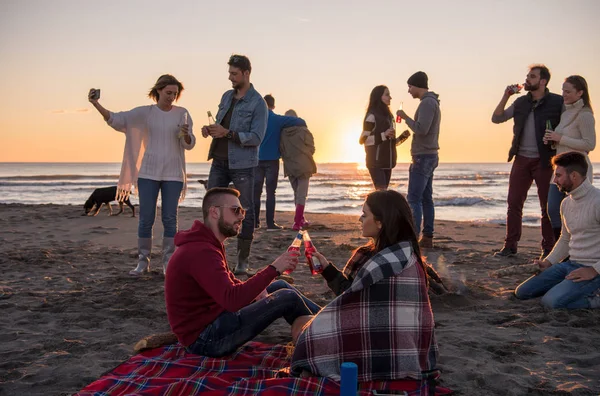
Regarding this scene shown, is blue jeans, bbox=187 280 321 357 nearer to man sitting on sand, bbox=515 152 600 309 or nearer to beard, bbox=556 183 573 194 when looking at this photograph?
man sitting on sand, bbox=515 152 600 309

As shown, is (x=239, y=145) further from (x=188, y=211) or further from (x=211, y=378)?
(x=188, y=211)

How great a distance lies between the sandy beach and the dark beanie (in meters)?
2.35

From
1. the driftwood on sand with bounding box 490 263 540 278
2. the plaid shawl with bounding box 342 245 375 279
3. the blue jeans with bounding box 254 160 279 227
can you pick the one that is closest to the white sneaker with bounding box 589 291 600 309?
the driftwood on sand with bounding box 490 263 540 278

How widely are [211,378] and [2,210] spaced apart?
503 inches

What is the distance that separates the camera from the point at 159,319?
455cm

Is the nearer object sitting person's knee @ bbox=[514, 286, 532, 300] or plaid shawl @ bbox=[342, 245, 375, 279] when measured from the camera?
plaid shawl @ bbox=[342, 245, 375, 279]

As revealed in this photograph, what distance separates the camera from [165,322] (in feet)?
14.7

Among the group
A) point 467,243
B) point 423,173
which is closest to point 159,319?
point 423,173

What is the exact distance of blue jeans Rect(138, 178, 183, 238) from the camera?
5867 millimetres

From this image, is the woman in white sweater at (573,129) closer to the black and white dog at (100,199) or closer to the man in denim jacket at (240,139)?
the man in denim jacket at (240,139)

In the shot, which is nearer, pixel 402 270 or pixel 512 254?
pixel 402 270

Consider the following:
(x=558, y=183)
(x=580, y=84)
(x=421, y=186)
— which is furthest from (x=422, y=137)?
(x=558, y=183)

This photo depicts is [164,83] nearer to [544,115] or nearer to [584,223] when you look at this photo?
[584,223]

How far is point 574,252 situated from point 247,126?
3516 millimetres
